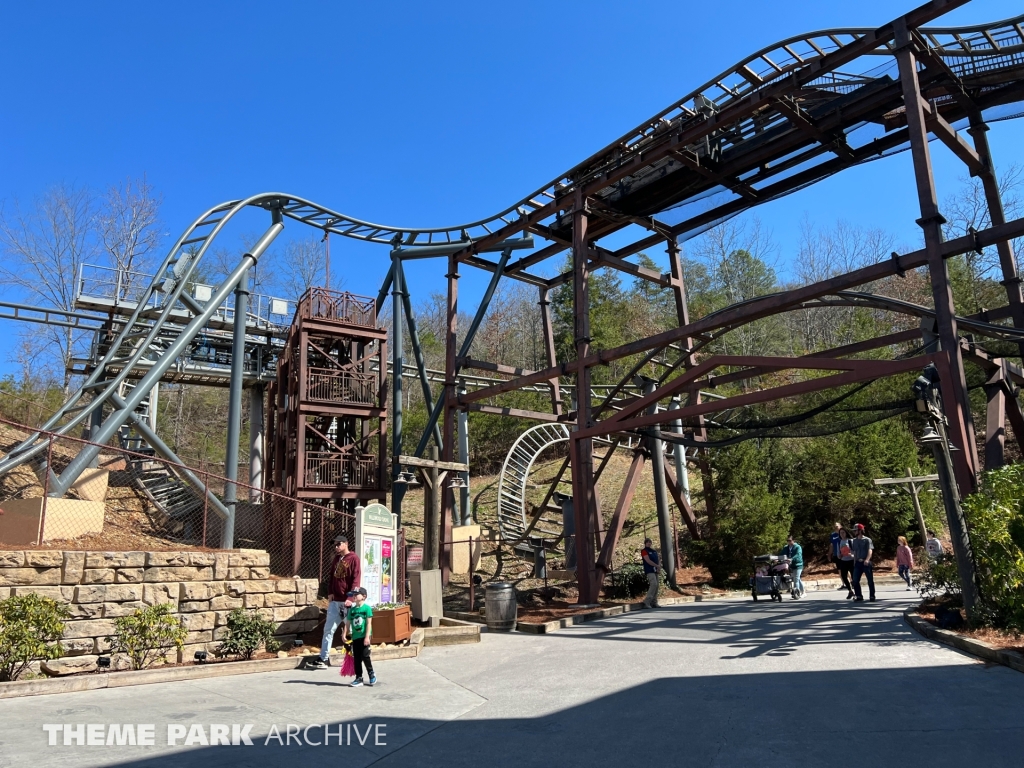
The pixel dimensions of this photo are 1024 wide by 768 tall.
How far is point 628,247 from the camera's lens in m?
19.6

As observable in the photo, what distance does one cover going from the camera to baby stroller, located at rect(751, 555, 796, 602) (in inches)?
583

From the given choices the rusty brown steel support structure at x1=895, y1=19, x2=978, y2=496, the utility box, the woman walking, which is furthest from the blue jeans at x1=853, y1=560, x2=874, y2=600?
the utility box

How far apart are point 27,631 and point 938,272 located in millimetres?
13315

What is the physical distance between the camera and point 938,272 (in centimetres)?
1037

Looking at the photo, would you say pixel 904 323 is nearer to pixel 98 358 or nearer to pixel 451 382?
pixel 451 382

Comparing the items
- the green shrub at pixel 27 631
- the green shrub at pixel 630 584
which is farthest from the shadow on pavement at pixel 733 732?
the green shrub at pixel 630 584

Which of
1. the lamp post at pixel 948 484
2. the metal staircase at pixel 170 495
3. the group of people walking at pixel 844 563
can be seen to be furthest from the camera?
the metal staircase at pixel 170 495

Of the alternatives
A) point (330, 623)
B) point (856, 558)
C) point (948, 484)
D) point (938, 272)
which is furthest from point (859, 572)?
point (330, 623)

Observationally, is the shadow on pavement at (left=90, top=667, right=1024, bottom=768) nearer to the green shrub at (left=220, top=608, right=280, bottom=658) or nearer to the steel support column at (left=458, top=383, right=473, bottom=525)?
the green shrub at (left=220, top=608, right=280, bottom=658)

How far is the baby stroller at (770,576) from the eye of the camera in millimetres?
14797

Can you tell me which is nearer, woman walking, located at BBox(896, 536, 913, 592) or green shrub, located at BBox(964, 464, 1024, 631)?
green shrub, located at BBox(964, 464, 1024, 631)

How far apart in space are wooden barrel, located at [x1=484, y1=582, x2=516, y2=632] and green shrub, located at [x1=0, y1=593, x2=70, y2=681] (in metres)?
6.87

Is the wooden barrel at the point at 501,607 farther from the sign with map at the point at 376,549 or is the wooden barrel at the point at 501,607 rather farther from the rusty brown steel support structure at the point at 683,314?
the rusty brown steel support structure at the point at 683,314

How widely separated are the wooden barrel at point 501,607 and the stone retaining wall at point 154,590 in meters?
3.19
